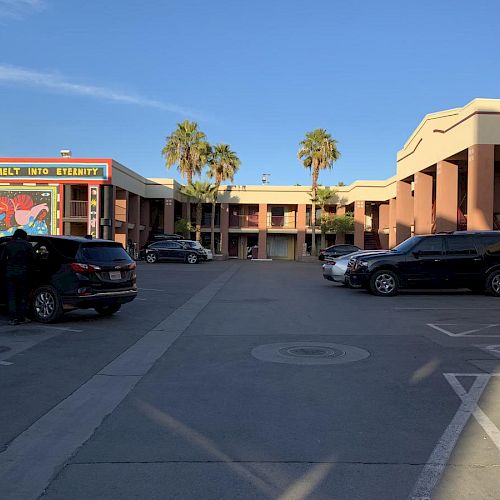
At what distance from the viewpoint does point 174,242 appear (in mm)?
39469

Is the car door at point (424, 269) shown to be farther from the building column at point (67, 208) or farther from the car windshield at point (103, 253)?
the building column at point (67, 208)

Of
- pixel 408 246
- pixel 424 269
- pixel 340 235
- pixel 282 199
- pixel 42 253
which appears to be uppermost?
pixel 282 199

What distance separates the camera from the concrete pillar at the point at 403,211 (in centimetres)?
3394

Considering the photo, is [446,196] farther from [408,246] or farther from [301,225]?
[301,225]

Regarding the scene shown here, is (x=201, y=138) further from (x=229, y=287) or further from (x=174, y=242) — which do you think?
(x=229, y=287)

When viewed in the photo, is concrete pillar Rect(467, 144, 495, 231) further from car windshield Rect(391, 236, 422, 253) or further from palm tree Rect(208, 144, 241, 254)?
palm tree Rect(208, 144, 241, 254)

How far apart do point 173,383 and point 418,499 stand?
356 cm

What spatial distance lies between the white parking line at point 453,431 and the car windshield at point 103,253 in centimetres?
690

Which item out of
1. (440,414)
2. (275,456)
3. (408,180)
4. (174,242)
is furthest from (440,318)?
(174,242)

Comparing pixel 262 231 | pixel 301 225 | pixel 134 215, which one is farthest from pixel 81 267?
pixel 301 225

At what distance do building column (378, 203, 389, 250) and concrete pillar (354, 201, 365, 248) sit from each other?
155cm

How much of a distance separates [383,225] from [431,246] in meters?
31.5

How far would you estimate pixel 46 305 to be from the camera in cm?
1077

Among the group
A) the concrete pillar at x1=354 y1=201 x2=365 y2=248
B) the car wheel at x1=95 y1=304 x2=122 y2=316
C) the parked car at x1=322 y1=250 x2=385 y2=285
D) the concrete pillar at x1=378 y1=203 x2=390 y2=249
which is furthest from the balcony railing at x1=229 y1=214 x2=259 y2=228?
the car wheel at x1=95 y1=304 x2=122 y2=316
